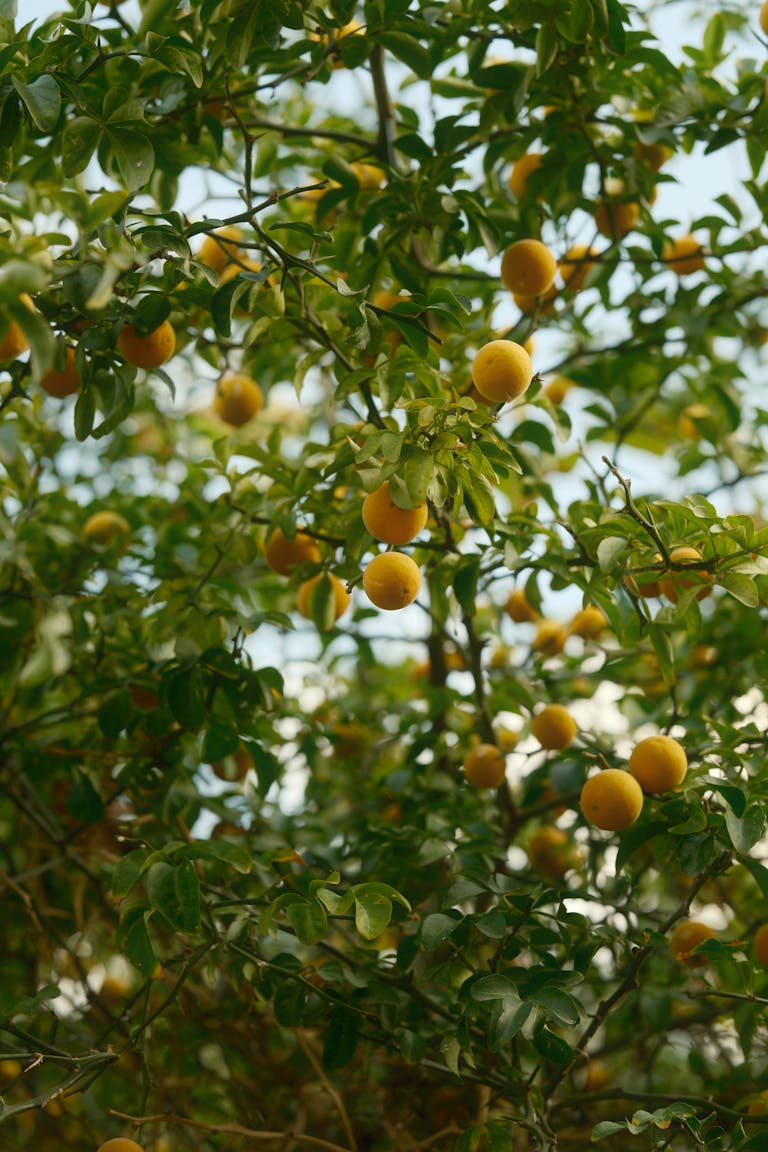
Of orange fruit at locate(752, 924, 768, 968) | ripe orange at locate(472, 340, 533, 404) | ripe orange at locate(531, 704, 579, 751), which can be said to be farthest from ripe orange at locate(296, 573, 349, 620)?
orange fruit at locate(752, 924, 768, 968)

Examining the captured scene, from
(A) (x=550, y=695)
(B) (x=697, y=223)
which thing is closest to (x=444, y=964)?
(A) (x=550, y=695)

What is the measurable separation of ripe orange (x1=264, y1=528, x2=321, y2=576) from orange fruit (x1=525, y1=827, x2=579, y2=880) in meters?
0.73

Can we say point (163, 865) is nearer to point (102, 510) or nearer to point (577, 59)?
point (102, 510)

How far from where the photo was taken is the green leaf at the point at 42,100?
113cm

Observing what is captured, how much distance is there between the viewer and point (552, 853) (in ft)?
6.28

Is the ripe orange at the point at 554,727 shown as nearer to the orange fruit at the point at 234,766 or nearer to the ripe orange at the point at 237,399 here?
the orange fruit at the point at 234,766

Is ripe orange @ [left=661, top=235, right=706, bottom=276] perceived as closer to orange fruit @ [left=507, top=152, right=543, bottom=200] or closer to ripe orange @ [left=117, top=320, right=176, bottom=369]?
orange fruit @ [left=507, top=152, right=543, bottom=200]

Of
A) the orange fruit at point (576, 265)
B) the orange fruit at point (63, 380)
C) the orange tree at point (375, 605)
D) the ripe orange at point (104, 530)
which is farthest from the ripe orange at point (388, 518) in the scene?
→ the ripe orange at point (104, 530)

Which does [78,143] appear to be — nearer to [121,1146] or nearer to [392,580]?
[392,580]

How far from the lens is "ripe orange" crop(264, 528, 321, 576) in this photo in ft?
5.05

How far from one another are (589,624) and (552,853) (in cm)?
43

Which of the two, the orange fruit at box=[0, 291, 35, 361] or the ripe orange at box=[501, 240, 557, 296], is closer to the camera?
the orange fruit at box=[0, 291, 35, 361]

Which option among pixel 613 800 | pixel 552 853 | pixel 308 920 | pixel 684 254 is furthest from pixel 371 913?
pixel 684 254

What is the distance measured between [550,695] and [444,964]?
585 mm
